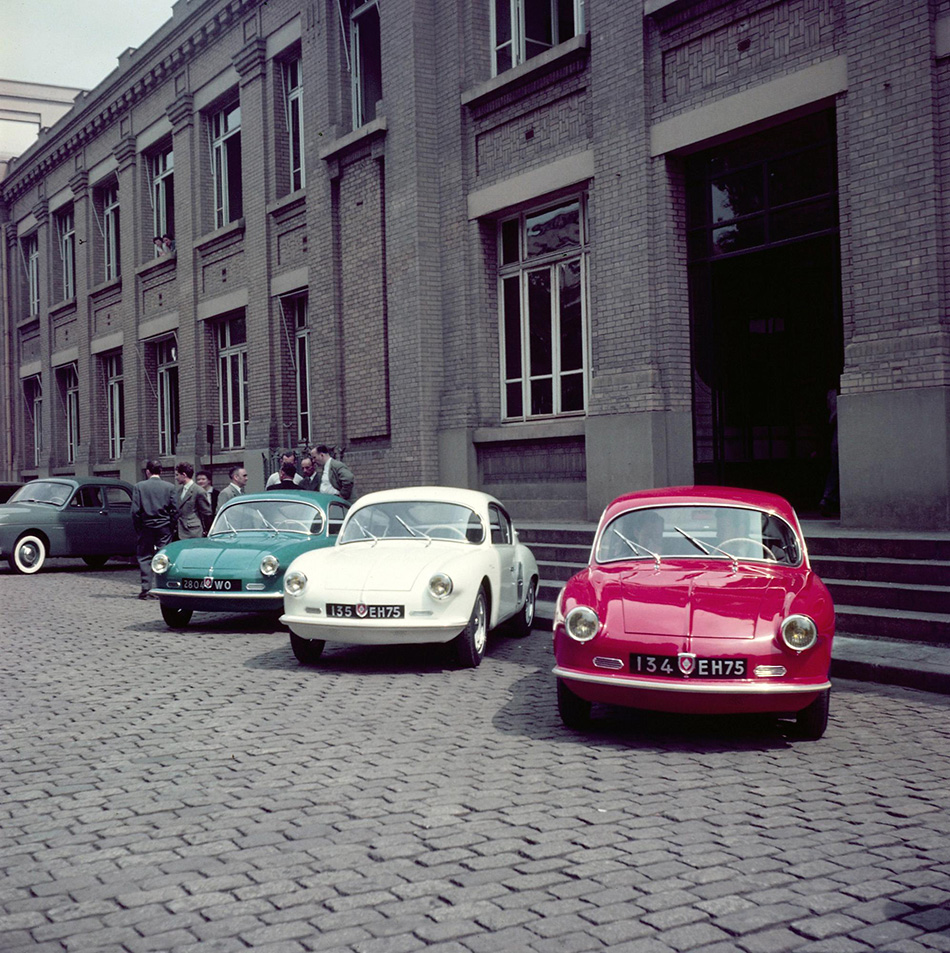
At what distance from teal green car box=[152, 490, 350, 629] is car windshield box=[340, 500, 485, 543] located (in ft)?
4.61

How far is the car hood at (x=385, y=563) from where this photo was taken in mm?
8555

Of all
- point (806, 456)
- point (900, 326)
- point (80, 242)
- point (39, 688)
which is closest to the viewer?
point (39, 688)

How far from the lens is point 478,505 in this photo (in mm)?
9836

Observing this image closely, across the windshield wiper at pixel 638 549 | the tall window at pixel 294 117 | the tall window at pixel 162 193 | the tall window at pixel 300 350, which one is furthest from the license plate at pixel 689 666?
the tall window at pixel 162 193

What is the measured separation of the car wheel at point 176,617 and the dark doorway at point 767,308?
652cm

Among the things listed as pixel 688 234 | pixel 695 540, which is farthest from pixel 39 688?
pixel 688 234

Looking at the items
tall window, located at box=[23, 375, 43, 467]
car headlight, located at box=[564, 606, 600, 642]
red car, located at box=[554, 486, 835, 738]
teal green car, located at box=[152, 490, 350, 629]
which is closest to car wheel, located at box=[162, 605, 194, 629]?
teal green car, located at box=[152, 490, 350, 629]

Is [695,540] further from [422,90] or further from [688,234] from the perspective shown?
[422,90]

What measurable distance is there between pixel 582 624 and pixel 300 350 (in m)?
16.0

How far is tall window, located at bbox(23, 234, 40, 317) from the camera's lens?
35375 mm

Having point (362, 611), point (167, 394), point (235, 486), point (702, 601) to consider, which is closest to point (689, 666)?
point (702, 601)

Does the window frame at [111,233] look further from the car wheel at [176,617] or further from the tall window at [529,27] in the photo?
the car wheel at [176,617]

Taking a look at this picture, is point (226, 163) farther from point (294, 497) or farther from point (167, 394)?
point (294, 497)

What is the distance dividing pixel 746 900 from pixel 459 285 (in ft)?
45.1
